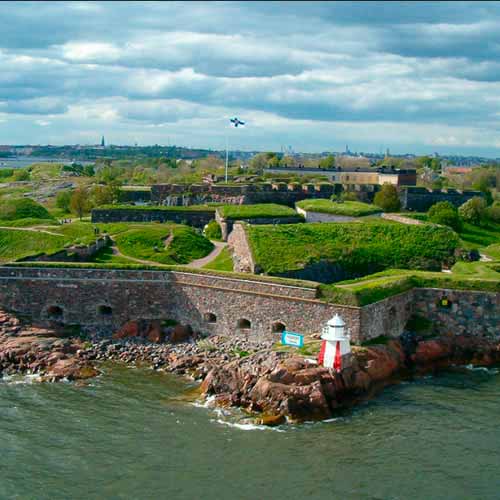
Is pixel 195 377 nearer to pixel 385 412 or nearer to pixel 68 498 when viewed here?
pixel 385 412

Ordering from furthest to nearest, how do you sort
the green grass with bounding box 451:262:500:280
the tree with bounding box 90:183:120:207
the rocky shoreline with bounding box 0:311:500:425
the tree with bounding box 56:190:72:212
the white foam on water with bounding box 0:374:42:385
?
the tree with bounding box 56:190:72:212 → the tree with bounding box 90:183:120:207 → the green grass with bounding box 451:262:500:280 → the white foam on water with bounding box 0:374:42:385 → the rocky shoreline with bounding box 0:311:500:425

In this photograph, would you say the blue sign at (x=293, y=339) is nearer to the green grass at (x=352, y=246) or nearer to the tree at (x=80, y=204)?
the green grass at (x=352, y=246)

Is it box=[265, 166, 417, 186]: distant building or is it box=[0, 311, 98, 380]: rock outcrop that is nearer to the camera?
box=[0, 311, 98, 380]: rock outcrop

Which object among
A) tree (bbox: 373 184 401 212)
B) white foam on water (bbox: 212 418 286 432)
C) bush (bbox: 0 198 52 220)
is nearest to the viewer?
white foam on water (bbox: 212 418 286 432)

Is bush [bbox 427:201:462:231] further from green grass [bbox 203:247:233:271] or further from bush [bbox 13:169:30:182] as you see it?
bush [bbox 13:169:30:182]

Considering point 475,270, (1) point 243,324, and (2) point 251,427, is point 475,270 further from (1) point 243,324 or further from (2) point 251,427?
(2) point 251,427

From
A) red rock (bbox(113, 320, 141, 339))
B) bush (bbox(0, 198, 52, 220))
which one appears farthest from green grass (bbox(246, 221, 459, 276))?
bush (bbox(0, 198, 52, 220))

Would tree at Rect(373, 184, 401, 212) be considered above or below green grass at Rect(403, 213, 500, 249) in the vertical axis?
above
